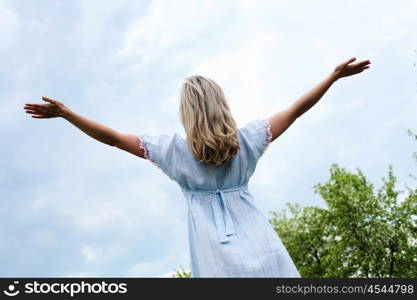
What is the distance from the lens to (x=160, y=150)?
15.0ft

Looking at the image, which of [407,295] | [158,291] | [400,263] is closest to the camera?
[158,291]

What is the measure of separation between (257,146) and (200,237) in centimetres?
91

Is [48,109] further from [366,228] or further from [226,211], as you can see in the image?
[366,228]

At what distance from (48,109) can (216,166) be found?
1436mm

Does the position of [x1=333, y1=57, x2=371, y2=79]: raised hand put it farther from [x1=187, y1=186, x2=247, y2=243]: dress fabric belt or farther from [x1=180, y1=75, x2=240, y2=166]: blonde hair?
[x1=187, y1=186, x2=247, y2=243]: dress fabric belt

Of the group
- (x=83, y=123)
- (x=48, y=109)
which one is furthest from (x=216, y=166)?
(x=48, y=109)

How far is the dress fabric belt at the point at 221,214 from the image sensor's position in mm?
4207

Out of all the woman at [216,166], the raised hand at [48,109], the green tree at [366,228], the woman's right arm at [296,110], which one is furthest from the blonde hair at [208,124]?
the green tree at [366,228]

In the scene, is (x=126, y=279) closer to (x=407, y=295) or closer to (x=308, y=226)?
(x=407, y=295)

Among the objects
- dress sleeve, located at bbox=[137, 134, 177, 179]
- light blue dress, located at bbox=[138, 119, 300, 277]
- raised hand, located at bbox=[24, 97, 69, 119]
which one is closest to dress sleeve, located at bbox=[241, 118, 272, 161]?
light blue dress, located at bbox=[138, 119, 300, 277]

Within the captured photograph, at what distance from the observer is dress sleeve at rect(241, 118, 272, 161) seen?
459 cm

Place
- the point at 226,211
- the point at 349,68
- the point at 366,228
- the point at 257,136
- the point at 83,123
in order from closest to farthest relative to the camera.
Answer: the point at 226,211, the point at 83,123, the point at 257,136, the point at 349,68, the point at 366,228


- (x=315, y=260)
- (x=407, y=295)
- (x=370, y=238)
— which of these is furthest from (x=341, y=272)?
(x=407, y=295)

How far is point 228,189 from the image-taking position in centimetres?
443
